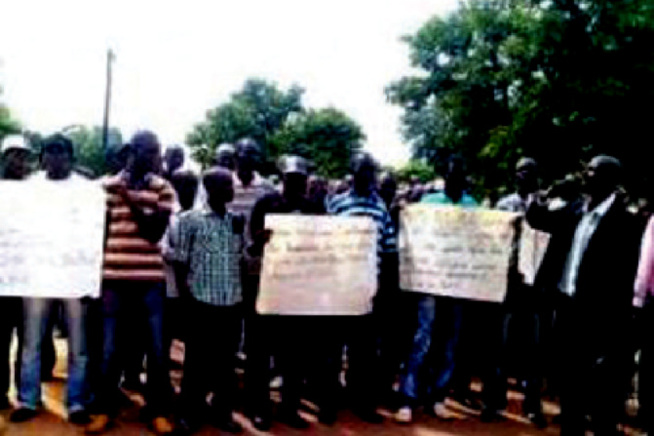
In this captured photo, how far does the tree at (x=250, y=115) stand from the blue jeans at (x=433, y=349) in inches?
2746

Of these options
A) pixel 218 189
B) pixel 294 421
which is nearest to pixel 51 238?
pixel 218 189

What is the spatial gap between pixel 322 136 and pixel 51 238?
6784cm

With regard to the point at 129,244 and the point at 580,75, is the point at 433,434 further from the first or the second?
the point at 580,75

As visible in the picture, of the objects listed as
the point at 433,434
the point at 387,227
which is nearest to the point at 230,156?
the point at 387,227

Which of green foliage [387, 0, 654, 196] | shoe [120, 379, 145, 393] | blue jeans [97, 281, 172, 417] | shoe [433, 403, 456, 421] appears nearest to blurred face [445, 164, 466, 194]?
shoe [433, 403, 456, 421]

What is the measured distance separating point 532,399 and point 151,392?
324 centimetres

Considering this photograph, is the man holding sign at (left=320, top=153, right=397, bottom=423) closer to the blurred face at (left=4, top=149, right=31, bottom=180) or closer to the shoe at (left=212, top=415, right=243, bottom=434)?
the shoe at (left=212, top=415, right=243, bottom=434)

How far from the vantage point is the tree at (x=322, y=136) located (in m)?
75.2

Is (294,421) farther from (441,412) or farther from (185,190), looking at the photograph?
(185,190)

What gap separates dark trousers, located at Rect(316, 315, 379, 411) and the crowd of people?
0.01 m

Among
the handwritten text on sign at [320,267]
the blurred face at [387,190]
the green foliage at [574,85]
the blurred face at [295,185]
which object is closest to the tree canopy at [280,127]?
the green foliage at [574,85]

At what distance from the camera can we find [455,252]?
Answer: 9.92 meters

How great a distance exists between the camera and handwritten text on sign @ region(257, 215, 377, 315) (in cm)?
928

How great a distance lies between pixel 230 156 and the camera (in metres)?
10.6
